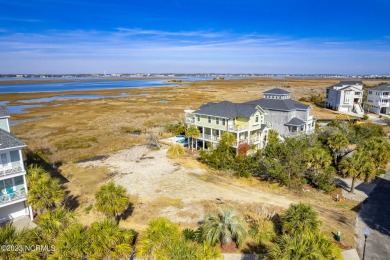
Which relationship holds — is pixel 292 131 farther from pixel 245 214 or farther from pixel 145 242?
pixel 145 242

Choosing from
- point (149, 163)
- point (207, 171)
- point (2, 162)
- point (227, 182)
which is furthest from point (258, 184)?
point (2, 162)

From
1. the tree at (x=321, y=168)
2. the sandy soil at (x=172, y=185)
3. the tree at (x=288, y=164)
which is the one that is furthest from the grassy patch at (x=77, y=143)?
the tree at (x=321, y=168)

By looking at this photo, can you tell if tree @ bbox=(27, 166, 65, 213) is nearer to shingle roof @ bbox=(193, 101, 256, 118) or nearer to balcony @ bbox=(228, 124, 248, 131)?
balcony @ bbox=(228, 124, 248, 131)

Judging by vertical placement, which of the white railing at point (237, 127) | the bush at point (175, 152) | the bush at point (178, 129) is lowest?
the bush at point (175, 152)

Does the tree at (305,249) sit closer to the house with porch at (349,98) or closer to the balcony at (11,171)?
the balcony at (11,171)


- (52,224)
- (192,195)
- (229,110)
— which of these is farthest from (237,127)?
(52,224)

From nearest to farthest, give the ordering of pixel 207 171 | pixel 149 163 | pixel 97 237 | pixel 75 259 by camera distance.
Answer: pixel 75 259
pixel 97 237
pixel 207 171
pixel 149 163
